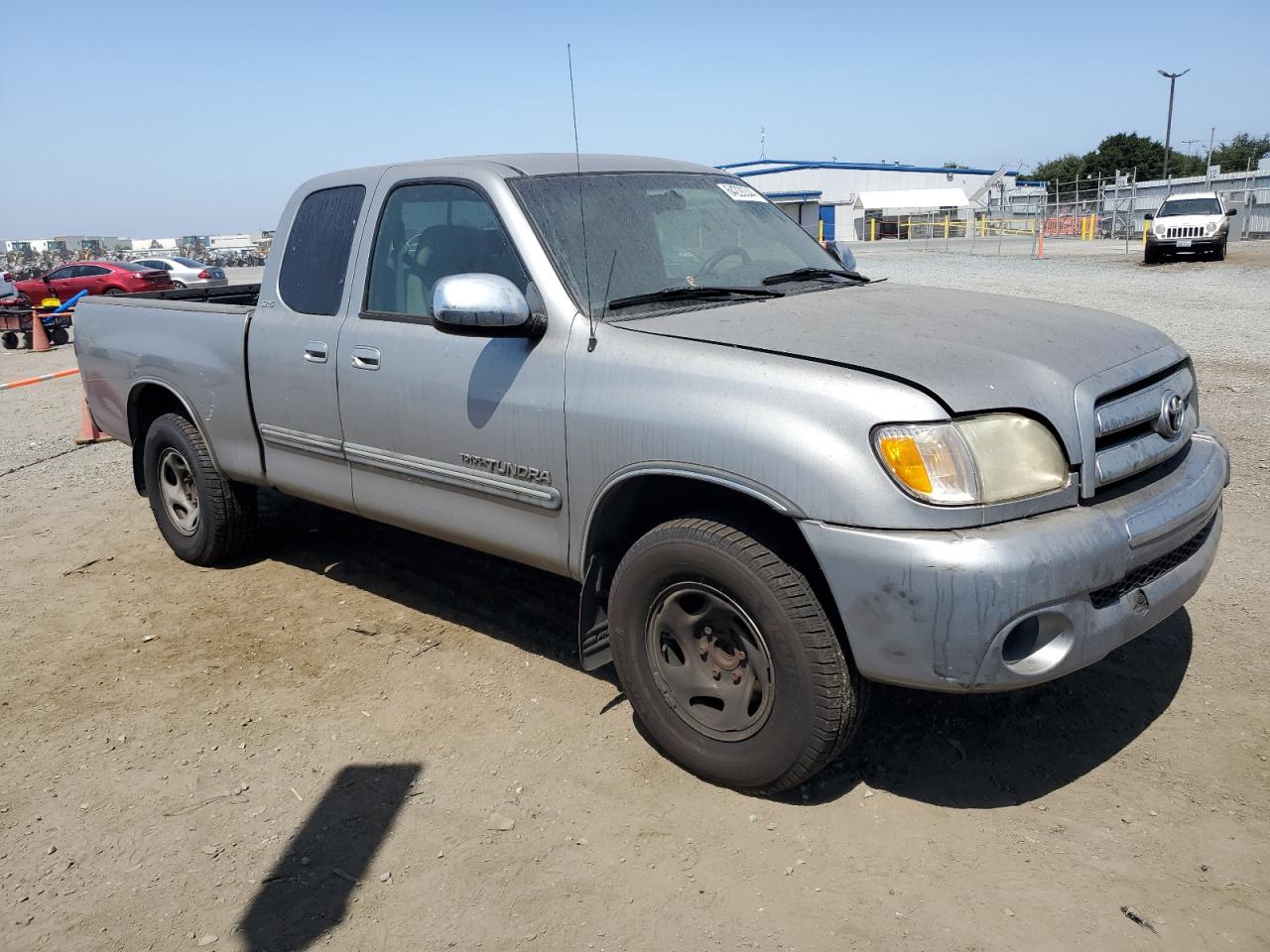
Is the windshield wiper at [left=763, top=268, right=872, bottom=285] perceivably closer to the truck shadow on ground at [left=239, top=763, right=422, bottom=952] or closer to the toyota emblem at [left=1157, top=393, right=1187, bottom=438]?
the toyota emblem at [left=1157, top=393, right=1187, bottom=438]

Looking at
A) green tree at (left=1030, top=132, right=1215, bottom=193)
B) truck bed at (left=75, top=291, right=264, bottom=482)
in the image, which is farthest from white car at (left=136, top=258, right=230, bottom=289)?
green tree at (left=1030, top=132, right=1215, bottom=193)

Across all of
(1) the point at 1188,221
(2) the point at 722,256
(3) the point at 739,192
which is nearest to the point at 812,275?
(2) the point at 722,256

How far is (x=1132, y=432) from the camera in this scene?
3082mm

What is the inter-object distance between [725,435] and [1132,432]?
4.04 feet

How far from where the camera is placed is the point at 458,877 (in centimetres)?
291

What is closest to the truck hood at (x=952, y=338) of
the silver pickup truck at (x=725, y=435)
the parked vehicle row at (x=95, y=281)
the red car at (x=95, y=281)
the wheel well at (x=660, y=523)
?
the silver pickup truck at (x=725, y=435)

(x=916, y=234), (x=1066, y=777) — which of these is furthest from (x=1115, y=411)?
(x=916, y=234)

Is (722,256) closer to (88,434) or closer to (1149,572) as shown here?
(1149,572)

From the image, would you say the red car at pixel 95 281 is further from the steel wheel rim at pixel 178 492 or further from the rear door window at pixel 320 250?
the rear door window at pixel 320 250

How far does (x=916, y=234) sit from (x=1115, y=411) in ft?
178

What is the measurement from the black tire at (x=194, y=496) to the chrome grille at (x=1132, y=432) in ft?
13.4

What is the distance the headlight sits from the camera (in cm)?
266

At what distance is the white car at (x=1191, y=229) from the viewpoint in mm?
22750

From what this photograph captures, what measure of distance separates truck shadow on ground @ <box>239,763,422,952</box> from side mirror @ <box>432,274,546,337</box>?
4.97 ft
